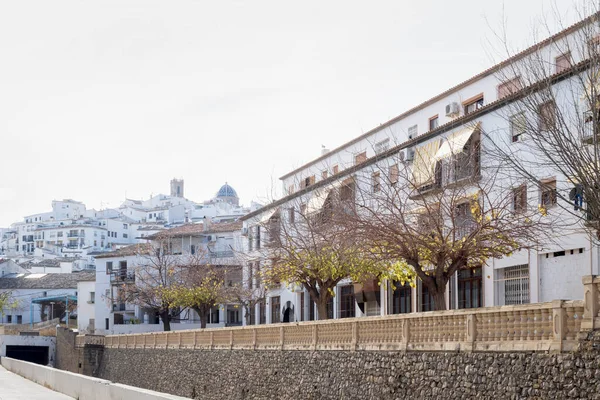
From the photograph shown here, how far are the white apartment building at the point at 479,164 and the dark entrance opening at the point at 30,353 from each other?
36.0 meters

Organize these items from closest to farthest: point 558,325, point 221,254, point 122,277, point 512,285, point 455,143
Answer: point 558,325 < point 512,285 < point 455,143 < point 221,254 < point 122,277

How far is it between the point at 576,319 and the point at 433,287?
11178mm

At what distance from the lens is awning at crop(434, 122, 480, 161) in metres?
32.8

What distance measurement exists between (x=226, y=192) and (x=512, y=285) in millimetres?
155809

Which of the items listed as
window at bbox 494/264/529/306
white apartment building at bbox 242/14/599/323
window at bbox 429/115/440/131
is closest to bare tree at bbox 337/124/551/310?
white apartment building at bbox 242/14/599/323

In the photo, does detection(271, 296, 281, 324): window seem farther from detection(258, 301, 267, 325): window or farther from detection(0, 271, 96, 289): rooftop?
detection(0, 271, 96, 289): rooftop

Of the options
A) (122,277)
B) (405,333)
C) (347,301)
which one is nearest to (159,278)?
(122,277)

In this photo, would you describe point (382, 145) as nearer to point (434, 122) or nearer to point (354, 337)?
Result: point (434, 122)

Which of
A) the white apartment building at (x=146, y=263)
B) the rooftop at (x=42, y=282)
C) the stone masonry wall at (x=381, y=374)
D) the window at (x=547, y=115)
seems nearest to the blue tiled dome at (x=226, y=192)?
the rooftop at (x=42, y=282)

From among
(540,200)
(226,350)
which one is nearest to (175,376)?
(226,350)

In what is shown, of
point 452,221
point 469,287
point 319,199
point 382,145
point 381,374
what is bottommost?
point 381,374

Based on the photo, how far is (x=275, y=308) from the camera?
2285 inches

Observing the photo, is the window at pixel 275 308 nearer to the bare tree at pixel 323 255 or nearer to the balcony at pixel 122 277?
the bare tree at pixel 323 255

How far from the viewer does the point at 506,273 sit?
33000 millimetres
